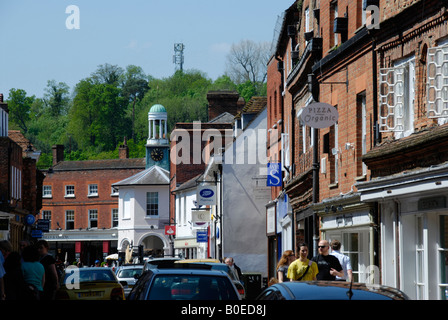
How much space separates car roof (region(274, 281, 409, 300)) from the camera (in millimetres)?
8648

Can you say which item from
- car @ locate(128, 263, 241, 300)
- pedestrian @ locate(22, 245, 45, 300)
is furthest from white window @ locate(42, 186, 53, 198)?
car @ locate(128, 263, 241, 300)

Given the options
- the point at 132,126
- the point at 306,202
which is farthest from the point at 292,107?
the point at 132,126

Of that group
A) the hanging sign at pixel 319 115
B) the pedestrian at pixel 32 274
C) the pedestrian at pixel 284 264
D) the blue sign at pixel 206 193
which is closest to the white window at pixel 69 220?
the blue sign at pixel 206 193

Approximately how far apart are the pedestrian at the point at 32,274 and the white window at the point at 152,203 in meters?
65.0

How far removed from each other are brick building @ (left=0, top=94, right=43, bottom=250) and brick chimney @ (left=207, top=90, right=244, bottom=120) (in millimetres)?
13552

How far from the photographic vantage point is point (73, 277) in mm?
20484

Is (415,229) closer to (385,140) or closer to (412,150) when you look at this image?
(412,150)

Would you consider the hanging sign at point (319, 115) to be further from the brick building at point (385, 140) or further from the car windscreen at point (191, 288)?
the car windscreen at point (191, 288)

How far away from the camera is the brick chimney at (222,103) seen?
2532 inches

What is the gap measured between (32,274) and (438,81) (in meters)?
8.04

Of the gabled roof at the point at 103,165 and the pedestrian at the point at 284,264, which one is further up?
the gabled roof at the point at 103,165

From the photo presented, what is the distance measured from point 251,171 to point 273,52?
11.2m

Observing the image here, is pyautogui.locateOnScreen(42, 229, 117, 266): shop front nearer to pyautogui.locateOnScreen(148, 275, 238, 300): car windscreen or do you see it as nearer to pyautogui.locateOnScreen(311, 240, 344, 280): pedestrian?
pyautogui.locateOnScreen(311, 240, 344, 280): pedestrian

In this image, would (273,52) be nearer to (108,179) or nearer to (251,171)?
(251,171)
